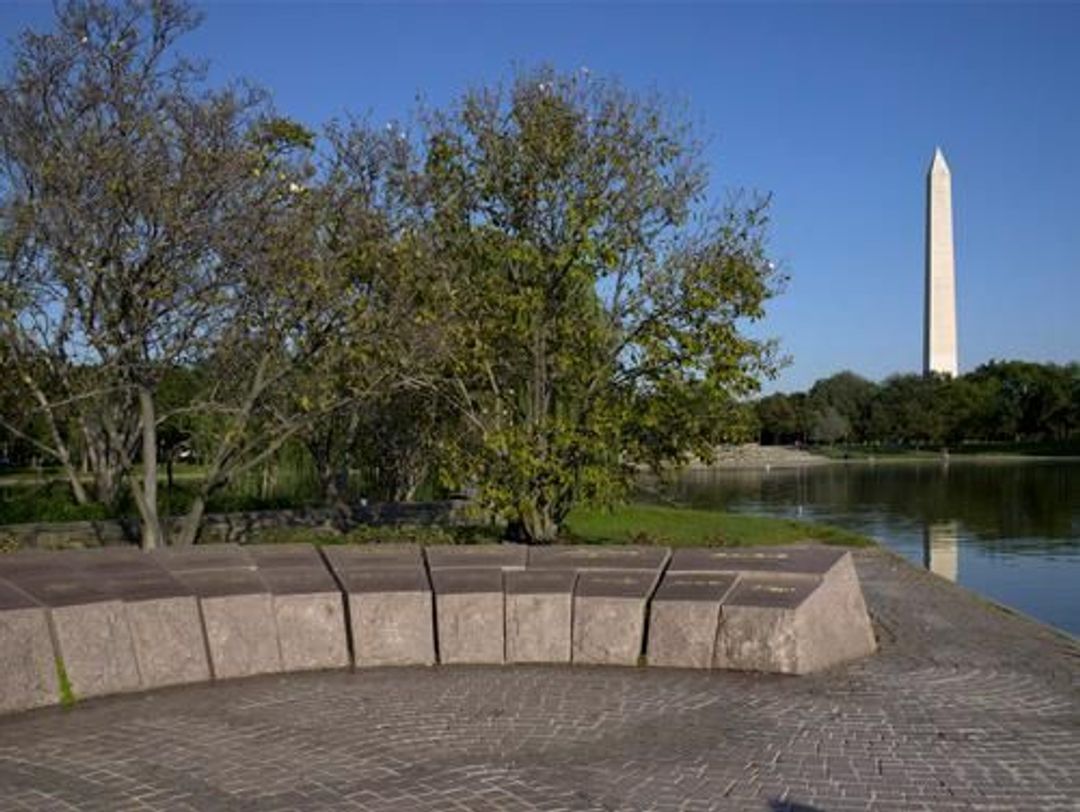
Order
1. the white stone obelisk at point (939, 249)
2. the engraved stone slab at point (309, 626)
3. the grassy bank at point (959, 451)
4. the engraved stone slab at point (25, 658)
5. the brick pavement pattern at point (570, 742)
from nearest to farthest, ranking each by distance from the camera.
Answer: the brick pavement pattern at point (570, 742)
the engraved stone slab at point (25, 658)
the engraved stone slab at point (309, 626)
the white stone obelisk at point (939, 249)
the grassy bank at point (959, 451)

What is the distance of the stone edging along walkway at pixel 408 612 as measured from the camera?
28.5 ft

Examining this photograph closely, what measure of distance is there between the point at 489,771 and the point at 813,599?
13.2 feet

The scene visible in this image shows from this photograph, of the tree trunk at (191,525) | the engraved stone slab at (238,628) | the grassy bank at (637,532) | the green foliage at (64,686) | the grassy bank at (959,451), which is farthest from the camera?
the grassy bank at (959,451)

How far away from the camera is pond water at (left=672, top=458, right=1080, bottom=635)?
18.8 meters

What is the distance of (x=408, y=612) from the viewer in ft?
31.8

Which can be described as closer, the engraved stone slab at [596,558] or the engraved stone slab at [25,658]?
the engraved stone slab at [25,658]

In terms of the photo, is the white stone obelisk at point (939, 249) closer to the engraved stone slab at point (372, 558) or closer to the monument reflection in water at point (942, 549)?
the monument reflection in water at point (942, 549)

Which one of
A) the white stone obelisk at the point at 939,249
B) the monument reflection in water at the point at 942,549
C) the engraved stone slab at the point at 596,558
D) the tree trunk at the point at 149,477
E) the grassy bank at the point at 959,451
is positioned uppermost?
the white stone obelisk at the point at 939,249

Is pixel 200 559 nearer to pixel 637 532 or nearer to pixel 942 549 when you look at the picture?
pixel 637 532

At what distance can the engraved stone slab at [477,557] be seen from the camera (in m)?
10.5

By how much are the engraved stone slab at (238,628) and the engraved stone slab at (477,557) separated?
165 centimetres

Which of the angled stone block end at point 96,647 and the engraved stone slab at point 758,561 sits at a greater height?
the engraved stone slab at point 758,561

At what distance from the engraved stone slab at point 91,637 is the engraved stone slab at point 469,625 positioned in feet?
7.96

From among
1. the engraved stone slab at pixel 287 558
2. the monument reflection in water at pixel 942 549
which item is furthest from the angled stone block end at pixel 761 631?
the monument reflection in water at pixel 942 549
